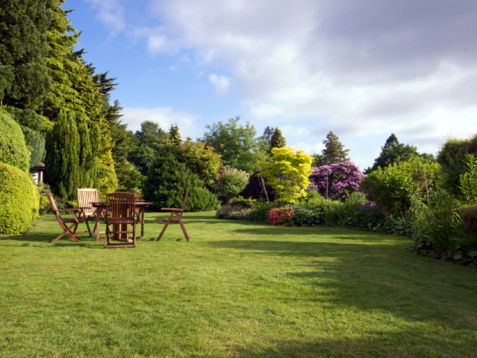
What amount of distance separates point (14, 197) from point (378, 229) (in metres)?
9.71

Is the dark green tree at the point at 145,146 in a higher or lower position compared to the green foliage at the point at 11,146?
higher

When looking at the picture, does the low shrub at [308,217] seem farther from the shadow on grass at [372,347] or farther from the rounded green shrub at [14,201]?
the shadow on grass at [372,347]

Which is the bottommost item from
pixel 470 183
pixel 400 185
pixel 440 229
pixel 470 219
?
pixel 440 229

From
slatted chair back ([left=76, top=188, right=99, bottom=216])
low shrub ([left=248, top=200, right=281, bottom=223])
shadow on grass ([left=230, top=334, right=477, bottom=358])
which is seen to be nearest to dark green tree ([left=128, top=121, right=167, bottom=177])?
low shrub ([left=248, top=200, right=281, bottom=223])

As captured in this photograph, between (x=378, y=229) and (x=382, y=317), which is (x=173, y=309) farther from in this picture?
(x=378, y=229)

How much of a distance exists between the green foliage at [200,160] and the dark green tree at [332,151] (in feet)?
81.8

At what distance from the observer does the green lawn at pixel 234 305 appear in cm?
251

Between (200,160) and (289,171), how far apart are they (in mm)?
8844

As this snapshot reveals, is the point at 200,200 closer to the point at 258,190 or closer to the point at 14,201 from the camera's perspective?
the point at 258,190

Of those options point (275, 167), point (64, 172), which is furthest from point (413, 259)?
point (64, 172)

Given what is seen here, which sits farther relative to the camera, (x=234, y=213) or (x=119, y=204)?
(x=234, y=213)

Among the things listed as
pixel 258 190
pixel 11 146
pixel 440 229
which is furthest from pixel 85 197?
pixel 258 190

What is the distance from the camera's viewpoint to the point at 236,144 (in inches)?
1374

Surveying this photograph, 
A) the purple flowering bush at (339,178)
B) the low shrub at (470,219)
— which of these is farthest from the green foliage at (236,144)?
the low shrub at (470,219)
